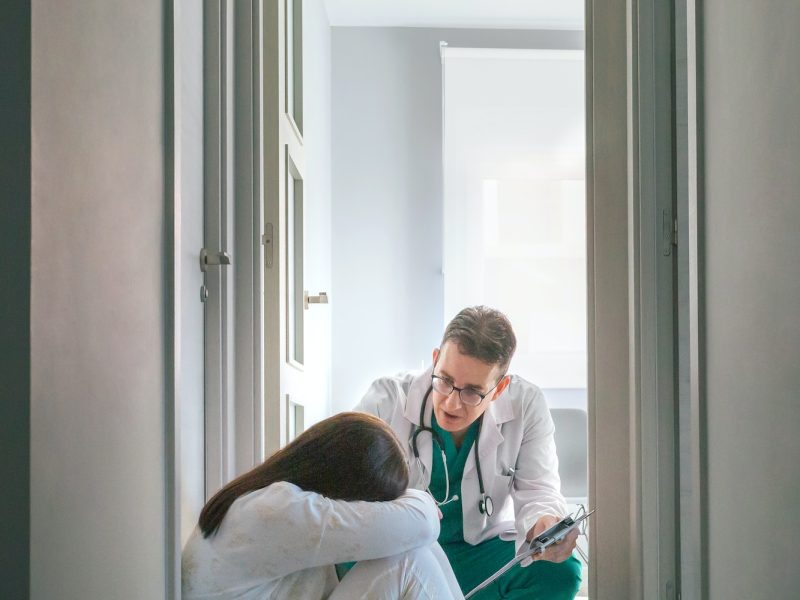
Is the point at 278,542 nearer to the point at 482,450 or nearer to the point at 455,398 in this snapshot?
the point at 455,398

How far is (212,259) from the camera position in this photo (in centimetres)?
191

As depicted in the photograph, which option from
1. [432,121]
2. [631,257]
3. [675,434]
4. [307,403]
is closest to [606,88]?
[631,257]

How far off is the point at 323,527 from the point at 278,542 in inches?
3.0

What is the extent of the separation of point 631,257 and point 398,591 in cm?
95

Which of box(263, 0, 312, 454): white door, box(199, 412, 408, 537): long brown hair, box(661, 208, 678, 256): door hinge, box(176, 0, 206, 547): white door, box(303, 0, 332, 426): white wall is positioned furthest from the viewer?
box(303, 0, 332, 426): white wall

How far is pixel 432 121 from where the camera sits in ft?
13.8

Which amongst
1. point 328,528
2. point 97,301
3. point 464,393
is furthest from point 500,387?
point 97,301

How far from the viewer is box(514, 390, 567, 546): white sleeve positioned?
7.57 feet

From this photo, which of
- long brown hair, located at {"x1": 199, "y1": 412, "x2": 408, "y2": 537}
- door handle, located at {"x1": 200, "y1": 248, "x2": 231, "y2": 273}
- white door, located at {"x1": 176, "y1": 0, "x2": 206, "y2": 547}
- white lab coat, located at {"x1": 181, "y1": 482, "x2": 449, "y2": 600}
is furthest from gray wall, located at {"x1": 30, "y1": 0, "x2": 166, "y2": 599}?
door handle, located at {"x1": 200, "y1": 248, "x2": 231, "y2": 273}

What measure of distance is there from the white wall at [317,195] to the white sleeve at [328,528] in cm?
158

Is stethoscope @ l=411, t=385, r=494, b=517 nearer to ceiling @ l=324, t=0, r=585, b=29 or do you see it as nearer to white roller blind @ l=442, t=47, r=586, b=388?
white roller blind @ l=442, t=47, r=586, b=388

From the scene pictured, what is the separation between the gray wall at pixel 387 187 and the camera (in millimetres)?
4156

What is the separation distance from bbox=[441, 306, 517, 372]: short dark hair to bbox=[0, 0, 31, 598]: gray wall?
1473 millimetres

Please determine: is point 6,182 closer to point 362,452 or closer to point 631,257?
point 362,452
